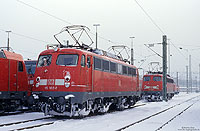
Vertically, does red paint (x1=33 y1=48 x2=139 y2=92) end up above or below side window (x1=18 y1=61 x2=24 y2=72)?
below

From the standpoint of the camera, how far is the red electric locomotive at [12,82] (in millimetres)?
16953

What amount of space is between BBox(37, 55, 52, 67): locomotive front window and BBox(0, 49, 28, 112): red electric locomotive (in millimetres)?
2467

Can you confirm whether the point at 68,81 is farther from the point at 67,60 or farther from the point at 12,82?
the point at 12,82

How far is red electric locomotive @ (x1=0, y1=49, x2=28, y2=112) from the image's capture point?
17.0 meters

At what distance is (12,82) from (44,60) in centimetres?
326

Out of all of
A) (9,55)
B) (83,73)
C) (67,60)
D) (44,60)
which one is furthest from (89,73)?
(9,55)

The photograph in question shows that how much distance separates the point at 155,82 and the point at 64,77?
2398 cm

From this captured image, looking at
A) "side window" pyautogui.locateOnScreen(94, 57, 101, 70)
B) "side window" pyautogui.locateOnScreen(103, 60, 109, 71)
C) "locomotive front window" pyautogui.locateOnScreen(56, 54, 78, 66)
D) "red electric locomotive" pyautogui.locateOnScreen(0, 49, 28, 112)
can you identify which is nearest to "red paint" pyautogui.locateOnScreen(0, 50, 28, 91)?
"red electric locomotive" pyautogui.locateOnScreen(0, 49, 28, 112)

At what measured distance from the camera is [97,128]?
12.3 m

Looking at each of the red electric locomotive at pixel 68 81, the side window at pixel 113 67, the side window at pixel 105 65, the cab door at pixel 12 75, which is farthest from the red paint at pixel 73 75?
the cab door at pixel 12 75

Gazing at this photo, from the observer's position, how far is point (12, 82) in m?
17.7

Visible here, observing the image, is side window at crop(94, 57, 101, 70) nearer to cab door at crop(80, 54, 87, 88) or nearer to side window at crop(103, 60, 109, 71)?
side window at crop(103, 60, 109, 71)

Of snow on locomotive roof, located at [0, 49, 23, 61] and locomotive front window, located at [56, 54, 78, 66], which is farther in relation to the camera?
snow on locomotive roof, located at [0, 49, 23, 61]

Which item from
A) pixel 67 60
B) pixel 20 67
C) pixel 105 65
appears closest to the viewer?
Answer: pixel 67 60
